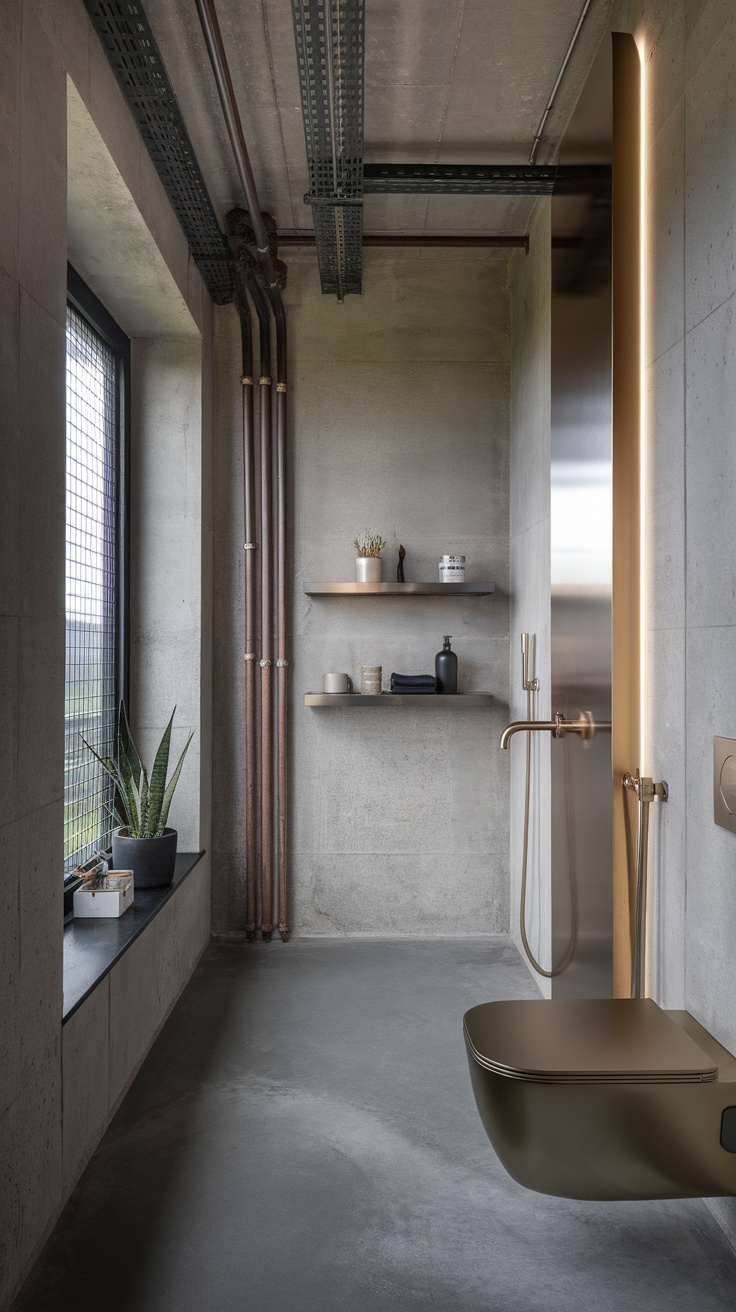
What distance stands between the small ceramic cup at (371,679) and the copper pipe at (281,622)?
0.33 metres

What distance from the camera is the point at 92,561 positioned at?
300cm

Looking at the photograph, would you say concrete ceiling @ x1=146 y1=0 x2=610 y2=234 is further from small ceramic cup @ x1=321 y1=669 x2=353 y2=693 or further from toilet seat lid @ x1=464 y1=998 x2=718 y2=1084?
toilet seat lid @ x1=464 y1=998 x2=718 y2=1084

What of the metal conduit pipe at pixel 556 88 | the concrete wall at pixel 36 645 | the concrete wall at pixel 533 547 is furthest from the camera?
the concrete wall at pixel 533 547

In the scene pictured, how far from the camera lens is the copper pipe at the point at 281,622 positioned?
11.9 feet

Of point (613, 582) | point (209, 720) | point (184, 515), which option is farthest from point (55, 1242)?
point (184, 515)

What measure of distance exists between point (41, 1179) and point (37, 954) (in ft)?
1.40

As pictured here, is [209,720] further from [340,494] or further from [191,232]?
[191,232]

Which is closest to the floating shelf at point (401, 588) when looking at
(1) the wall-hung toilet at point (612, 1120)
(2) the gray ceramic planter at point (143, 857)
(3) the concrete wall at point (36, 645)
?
(2) the gray ceramic planter at point (143, 857)

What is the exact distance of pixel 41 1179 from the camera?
5.61ft

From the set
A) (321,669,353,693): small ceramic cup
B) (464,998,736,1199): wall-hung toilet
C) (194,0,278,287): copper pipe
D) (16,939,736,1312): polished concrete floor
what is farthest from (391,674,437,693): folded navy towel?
(464,998,736,1199): wall-hung toilet

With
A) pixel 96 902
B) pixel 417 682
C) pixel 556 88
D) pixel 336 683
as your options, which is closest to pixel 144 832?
pixel 96 902

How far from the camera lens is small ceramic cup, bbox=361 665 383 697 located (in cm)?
359

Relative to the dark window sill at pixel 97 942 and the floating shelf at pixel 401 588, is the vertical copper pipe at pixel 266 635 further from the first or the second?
the dark window sill at pixel 97 942

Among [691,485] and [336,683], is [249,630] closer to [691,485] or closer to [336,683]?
[336,683]
